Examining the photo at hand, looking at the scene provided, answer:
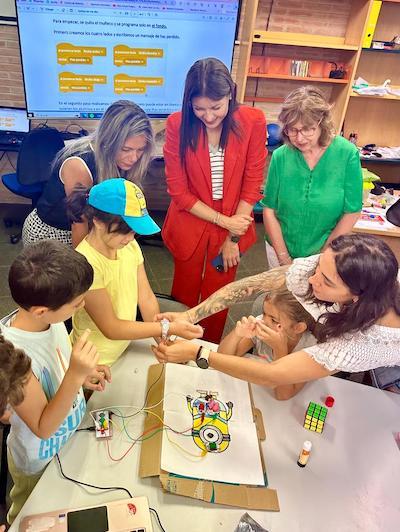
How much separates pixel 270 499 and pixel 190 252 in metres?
1.37

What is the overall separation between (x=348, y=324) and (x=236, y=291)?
67 centimetres

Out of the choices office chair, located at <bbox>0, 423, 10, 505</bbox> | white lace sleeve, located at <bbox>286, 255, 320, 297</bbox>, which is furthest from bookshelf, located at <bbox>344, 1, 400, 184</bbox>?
office chair, located at <bbox>0, 423, 10, 505</bbox>

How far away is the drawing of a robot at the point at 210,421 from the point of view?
1383 millimetres

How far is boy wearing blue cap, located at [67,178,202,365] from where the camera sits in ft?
5.04

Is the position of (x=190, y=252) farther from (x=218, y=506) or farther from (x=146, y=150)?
(x=218, y=506)

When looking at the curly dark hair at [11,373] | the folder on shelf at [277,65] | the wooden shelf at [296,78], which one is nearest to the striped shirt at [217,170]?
the curly dark hair at [11,373]

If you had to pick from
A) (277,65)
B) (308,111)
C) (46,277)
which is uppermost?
(277,65)

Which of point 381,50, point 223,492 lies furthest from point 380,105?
point 223,492

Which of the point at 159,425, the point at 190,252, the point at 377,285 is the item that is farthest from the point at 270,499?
the point at 190,252

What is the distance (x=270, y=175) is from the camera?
2283 mm

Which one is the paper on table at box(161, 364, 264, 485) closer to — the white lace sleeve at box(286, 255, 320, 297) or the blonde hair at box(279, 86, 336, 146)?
the white lace sleeve at box(286, 255, 320, 297)

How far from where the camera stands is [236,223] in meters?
2.29

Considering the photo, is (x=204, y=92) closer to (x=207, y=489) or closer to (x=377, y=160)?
(x=207, y=489)

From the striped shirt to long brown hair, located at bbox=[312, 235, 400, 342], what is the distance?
0.91 m
